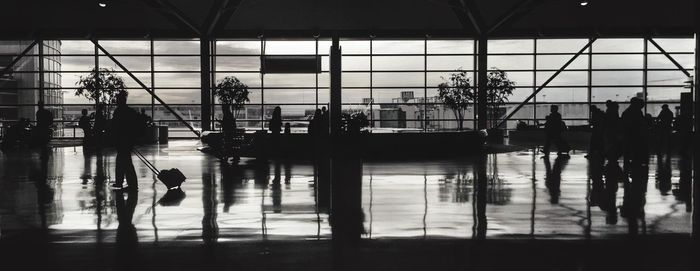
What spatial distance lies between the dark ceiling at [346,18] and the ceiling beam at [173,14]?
0.08 meters

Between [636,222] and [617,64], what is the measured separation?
23.9 m

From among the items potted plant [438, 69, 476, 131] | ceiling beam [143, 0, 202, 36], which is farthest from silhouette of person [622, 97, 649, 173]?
ceiling beam [143, 0, 202, 36]

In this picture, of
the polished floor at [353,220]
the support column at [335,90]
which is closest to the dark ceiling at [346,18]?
the support column at [335,90]

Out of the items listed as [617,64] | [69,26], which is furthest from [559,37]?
[69,26]

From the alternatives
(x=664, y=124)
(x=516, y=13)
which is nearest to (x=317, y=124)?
(x=664, y=124)

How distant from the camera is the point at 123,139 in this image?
9008mm

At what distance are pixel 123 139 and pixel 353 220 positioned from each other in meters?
4.46

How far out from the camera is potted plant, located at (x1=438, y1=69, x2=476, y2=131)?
1055 inches

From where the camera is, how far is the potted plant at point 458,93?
26.8 m

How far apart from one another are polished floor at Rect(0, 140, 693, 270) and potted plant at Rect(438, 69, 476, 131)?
15611 mm

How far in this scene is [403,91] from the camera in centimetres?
2777

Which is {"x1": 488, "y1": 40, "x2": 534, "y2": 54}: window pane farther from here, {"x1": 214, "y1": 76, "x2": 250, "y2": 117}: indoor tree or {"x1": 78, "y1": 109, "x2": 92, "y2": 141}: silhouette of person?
{"x1": 78, "y1": 109, "x2": 92, "y2": 141}: silhouette of person

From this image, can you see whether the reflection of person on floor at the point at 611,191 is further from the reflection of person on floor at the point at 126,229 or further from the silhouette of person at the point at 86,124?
the silhouette of person at the point at 86,124

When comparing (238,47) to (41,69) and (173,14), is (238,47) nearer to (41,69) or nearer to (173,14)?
(173,14)
